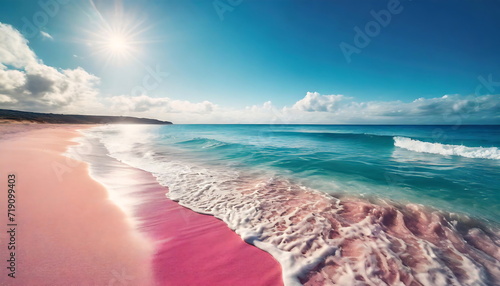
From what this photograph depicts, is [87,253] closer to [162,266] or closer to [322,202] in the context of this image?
[162,266]

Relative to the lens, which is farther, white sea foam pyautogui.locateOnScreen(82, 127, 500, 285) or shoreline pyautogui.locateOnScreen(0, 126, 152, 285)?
white sea foam pyautogui.locateOnScreen(82, 127, 500, 285)

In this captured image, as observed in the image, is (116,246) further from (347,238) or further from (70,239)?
(347,238)

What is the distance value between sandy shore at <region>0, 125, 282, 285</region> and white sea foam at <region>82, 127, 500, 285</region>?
489 millimetres

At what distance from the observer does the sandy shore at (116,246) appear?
269 cm

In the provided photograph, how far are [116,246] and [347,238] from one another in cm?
469

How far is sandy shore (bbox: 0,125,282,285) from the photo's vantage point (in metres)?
2.69

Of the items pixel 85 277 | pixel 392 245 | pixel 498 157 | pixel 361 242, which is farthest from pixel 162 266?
pixel 498 157

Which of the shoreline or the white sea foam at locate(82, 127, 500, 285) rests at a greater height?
the shoreline

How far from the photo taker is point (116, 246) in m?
3.32

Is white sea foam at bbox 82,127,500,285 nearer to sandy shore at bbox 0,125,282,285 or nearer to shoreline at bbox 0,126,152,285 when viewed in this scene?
sandy shore at bbox 0,125,282,285

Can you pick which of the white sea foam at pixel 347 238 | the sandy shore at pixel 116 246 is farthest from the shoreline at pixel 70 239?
the white sea foam at pixel 347 238

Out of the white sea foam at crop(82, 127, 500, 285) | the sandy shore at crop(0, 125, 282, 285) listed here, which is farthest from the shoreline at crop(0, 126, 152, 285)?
the white sea foam at crop(82, 127, 500, 285)

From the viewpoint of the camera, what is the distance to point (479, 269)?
10.9 ft

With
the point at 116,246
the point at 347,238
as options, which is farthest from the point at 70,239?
the point at 347,238
